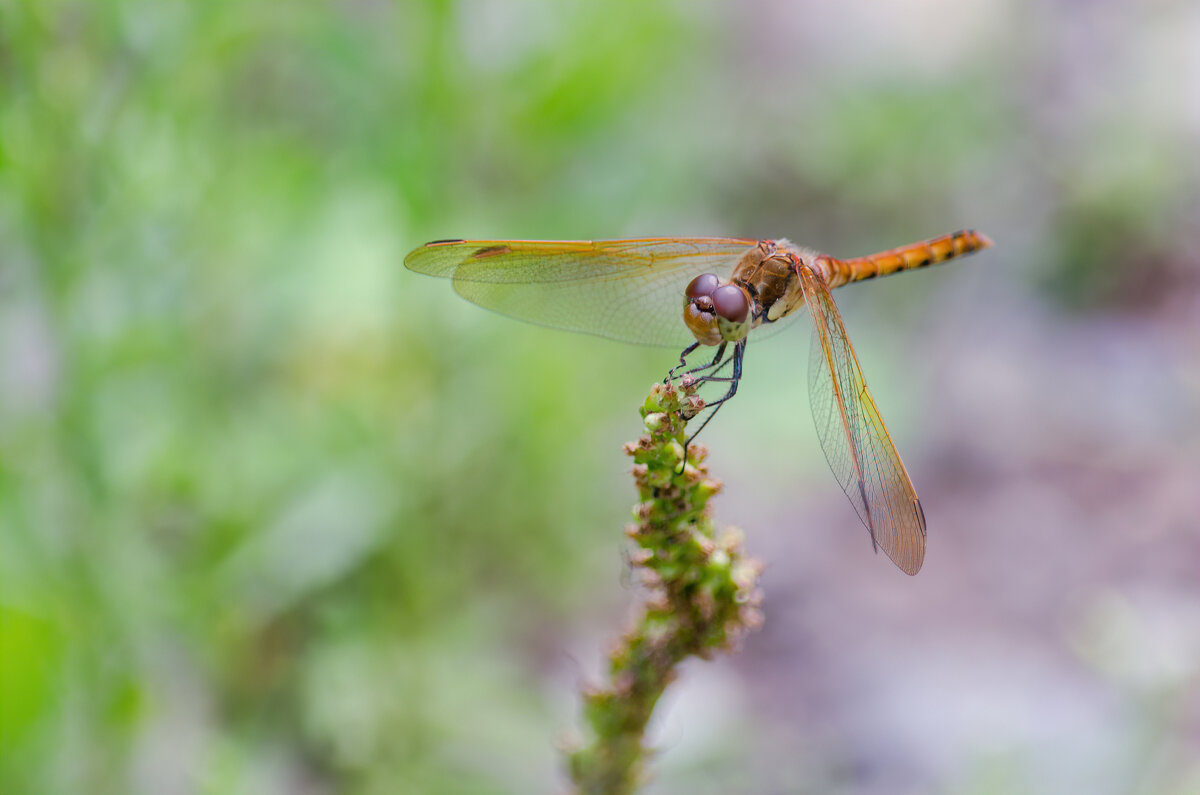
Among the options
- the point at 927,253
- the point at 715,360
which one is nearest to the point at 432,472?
the point at 715,360

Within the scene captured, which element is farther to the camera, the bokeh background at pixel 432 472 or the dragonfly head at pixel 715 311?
the bokeh background at pixel 432 472

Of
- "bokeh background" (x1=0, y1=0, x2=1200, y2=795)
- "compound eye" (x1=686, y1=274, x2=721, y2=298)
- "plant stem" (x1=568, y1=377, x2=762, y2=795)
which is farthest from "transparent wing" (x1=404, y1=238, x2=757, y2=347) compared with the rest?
"plant stem" (x1=568, y1=377, x2=762, y2=795)

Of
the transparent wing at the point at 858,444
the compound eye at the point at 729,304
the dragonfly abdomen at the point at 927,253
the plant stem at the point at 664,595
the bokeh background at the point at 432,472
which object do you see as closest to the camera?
the plant stem at the point at 664,595

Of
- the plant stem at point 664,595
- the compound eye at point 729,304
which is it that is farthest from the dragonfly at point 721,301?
the plant stem at point 664,595

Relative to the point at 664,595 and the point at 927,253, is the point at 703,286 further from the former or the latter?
the point at 927,253

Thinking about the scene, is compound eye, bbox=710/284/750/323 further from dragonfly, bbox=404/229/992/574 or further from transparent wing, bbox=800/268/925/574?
transparent wing, bbox=800/268/925/574

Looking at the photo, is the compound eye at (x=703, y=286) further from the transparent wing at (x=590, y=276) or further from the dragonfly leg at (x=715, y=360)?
the transparent wing at (x=590, y=276)

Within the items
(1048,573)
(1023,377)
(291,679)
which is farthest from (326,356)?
(1023,377)
